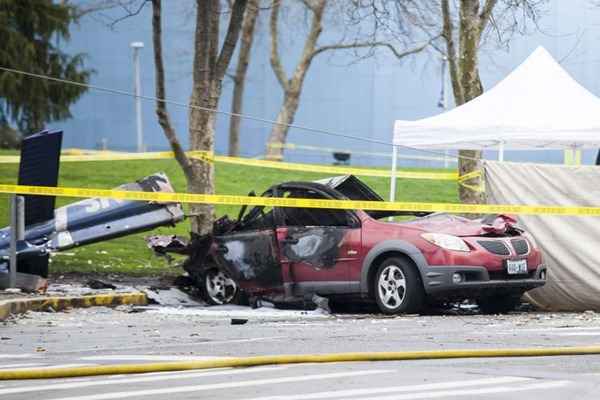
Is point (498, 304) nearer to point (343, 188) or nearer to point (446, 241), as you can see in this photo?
point (446, 241)

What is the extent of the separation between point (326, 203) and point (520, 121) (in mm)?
4486

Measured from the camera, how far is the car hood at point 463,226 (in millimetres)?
14531

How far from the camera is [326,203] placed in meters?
15.0

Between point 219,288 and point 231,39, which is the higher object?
point 231,39

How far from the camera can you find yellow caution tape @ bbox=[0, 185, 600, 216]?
14945mm

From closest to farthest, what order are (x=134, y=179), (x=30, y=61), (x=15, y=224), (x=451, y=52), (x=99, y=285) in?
(x=15, y=224)
(x=99, y=285)
(x=451, y=52)
(x=134, y=179)
(x=30, y=61)

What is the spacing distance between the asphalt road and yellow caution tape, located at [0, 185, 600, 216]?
3.85 ft

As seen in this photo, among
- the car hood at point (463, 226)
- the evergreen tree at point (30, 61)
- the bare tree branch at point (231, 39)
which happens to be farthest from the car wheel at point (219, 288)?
the evergreen tree at point (30, 61)

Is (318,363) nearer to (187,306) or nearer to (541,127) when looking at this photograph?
(187,306)

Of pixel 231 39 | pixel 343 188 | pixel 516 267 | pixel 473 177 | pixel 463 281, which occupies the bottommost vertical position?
pixel 463 281

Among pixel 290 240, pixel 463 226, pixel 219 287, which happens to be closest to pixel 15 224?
pixel 219 287

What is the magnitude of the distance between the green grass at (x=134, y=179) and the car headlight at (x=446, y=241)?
6.16 meters

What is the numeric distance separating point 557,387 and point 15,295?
8197 mm

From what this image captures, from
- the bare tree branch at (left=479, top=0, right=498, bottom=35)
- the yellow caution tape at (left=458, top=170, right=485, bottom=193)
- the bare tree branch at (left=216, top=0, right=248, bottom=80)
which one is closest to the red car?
the yellow caution tape at (left=458, top=170, right=485, bottom=193)
